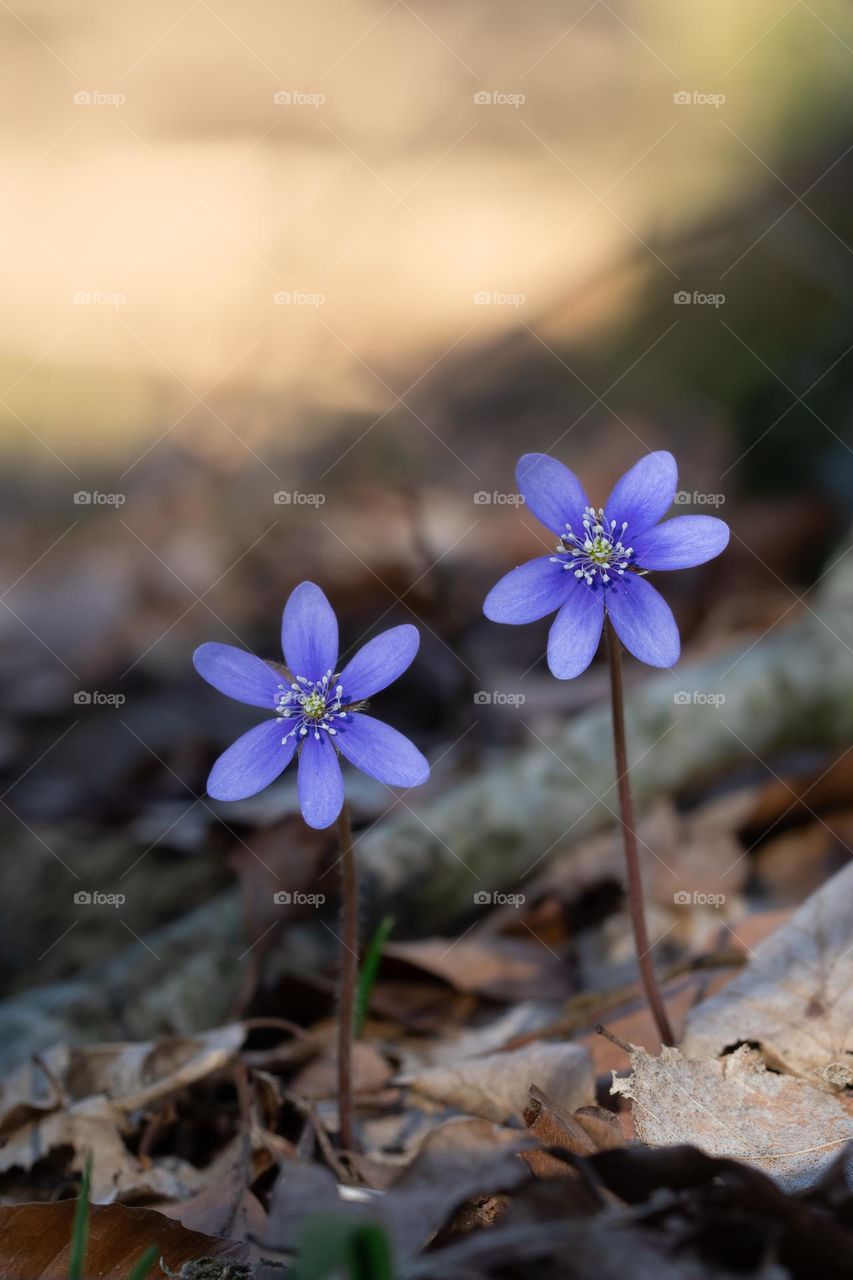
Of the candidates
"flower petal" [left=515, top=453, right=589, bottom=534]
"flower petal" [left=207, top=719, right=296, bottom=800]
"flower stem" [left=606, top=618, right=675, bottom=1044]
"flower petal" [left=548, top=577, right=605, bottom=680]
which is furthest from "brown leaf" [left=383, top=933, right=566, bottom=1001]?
"flower petal" [left=515, top=453, right=589, bottom=534]

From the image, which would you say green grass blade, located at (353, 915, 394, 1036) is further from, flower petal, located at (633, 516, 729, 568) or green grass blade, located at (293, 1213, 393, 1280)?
green grass blade, located at (293, 1213, 393, 1280)

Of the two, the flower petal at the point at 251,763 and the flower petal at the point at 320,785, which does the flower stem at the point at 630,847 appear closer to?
the flower petal at the point at 320,785

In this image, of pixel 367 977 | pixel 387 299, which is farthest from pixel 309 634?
pixel 387 299

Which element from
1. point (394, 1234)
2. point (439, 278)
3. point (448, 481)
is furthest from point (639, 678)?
point (439, 278)

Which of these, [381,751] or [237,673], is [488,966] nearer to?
[381,751]

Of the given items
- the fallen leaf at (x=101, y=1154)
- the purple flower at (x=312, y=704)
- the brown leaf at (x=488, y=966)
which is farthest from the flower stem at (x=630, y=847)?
the fallen leaf at (x=101, y=1154)

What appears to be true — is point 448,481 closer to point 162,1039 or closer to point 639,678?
point 639,678
